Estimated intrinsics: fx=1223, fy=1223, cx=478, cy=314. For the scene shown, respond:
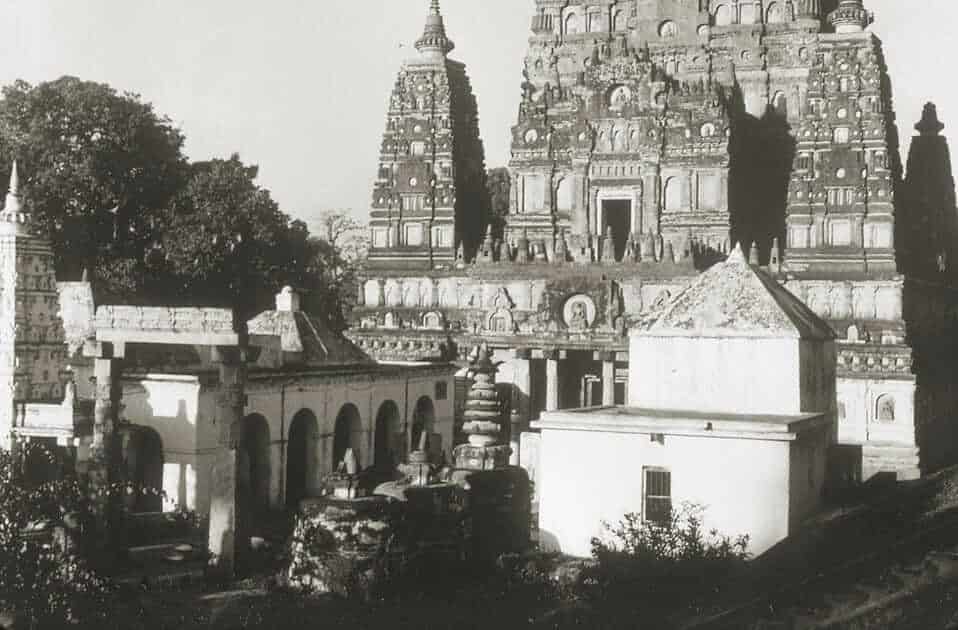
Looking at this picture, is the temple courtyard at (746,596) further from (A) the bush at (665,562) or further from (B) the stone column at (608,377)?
(B) the stone column at (608,377)

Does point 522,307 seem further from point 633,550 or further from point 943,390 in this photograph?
point 633,550

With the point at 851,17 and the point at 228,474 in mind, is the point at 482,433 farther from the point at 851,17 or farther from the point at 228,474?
the point at 851,17

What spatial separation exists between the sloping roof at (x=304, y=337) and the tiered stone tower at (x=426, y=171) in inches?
516

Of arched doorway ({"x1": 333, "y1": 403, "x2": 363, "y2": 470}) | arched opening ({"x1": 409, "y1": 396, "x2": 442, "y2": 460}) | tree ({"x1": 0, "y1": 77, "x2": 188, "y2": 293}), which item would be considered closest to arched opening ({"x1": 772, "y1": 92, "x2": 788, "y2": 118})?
arched opening ({"x1": 409, "y1": 396, "x2": 442, "y2": 460})

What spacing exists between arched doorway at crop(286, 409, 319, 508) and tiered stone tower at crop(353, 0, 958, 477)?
12.1m

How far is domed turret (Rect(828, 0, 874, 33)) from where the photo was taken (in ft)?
144

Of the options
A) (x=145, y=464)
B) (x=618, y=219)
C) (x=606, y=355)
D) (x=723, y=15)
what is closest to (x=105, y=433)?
(x=145, y=464)

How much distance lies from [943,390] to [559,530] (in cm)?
2741

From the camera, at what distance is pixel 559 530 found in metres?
23.2

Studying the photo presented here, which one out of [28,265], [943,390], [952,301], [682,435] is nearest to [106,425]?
[28,265]

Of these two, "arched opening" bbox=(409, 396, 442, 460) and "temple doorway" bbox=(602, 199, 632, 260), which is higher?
"temple doorway" bbox=(602, 199, 632, 260)

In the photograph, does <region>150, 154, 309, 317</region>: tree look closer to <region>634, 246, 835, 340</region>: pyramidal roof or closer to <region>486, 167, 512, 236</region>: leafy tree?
<region>486, 167, 512, 236</region>: leafy tree

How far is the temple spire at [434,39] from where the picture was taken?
50.5m

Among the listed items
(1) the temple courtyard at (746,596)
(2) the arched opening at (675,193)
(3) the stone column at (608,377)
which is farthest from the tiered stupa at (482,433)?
(2) the arched opening at (675,193)
